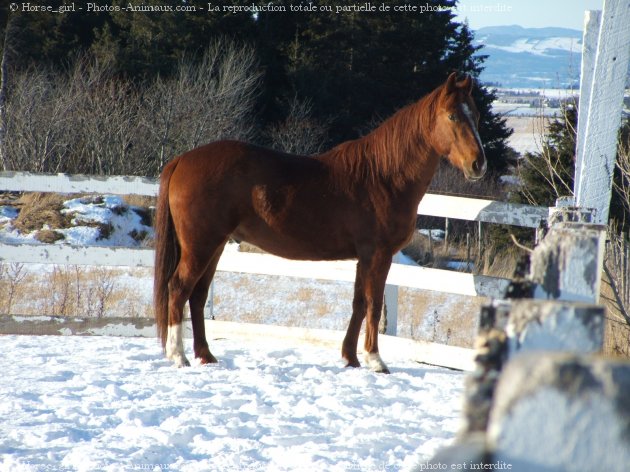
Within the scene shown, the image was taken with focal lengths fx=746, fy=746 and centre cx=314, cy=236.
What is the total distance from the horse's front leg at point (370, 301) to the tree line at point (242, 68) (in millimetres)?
13903

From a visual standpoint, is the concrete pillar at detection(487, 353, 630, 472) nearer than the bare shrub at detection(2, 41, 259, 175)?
Yes

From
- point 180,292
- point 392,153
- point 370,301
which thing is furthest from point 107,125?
point 370,301

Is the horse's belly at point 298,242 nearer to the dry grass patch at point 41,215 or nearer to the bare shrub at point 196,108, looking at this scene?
the dry grass patch at point 41,215

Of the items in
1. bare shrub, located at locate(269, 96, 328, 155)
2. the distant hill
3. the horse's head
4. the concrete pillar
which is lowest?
the concrete pillar

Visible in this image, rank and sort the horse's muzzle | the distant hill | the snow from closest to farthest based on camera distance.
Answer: the snow < the horse's muzzle < the distant hill

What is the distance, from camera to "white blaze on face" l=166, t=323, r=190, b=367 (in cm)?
522

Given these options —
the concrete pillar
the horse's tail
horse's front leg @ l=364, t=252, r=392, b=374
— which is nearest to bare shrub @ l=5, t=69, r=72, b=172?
the horse's tail

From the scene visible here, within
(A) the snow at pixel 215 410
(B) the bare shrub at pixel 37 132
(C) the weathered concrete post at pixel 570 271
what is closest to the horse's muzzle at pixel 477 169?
(A) the snow at pixel 215 410

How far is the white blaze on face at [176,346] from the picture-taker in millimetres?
5223

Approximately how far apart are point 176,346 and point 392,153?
6.68ft

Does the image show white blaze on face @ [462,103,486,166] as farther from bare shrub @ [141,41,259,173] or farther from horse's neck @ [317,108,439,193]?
bare shrub @ [141,41,259,173]

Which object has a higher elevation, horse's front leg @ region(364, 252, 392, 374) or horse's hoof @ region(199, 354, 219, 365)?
horse's front leg @ region(364, 252, 392, 374)

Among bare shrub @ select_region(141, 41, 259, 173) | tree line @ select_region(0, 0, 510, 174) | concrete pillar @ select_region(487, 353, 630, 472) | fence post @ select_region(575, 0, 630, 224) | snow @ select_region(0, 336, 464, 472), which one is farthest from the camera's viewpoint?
tree line @ select_region(0, 0, 510, 174)

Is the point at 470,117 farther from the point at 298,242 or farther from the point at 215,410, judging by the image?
the point at 215,410
